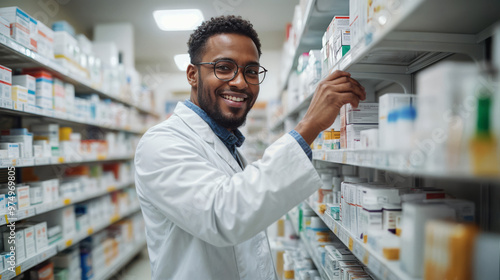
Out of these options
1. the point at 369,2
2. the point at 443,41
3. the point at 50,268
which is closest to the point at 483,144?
the point at 443,41

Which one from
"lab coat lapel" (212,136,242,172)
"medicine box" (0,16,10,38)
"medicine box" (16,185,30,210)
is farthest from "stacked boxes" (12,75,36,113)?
"lab coat lapel" (212,136,242,172)

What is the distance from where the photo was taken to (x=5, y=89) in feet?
6.70

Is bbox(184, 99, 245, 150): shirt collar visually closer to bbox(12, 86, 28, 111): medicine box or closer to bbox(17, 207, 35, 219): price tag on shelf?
bbox(12, 86, 28, 111): medicine box

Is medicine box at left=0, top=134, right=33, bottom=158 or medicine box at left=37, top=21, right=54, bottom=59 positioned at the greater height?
medicine box at left=37, top=21, right=54, bottom=59

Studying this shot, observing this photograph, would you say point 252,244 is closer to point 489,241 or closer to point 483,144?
point 489,241

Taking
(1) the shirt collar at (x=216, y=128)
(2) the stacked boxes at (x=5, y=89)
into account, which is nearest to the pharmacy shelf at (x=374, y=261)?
(1) the shirt collar at (x=216, y=128)

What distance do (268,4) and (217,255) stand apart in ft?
13.0

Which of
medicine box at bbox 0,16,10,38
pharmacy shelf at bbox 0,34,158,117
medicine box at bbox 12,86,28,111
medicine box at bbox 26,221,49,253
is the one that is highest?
medicine box at bbox 0,16,10,38

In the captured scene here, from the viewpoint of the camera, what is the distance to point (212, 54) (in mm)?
1495

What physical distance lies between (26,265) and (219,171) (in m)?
1.99

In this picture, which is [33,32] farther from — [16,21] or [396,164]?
[396,164]

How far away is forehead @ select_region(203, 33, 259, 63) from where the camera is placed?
1463 mm

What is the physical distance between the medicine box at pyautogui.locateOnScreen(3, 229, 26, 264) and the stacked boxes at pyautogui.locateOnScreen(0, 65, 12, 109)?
91 cm

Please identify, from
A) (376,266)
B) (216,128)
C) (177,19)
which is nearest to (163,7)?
(177,19)
